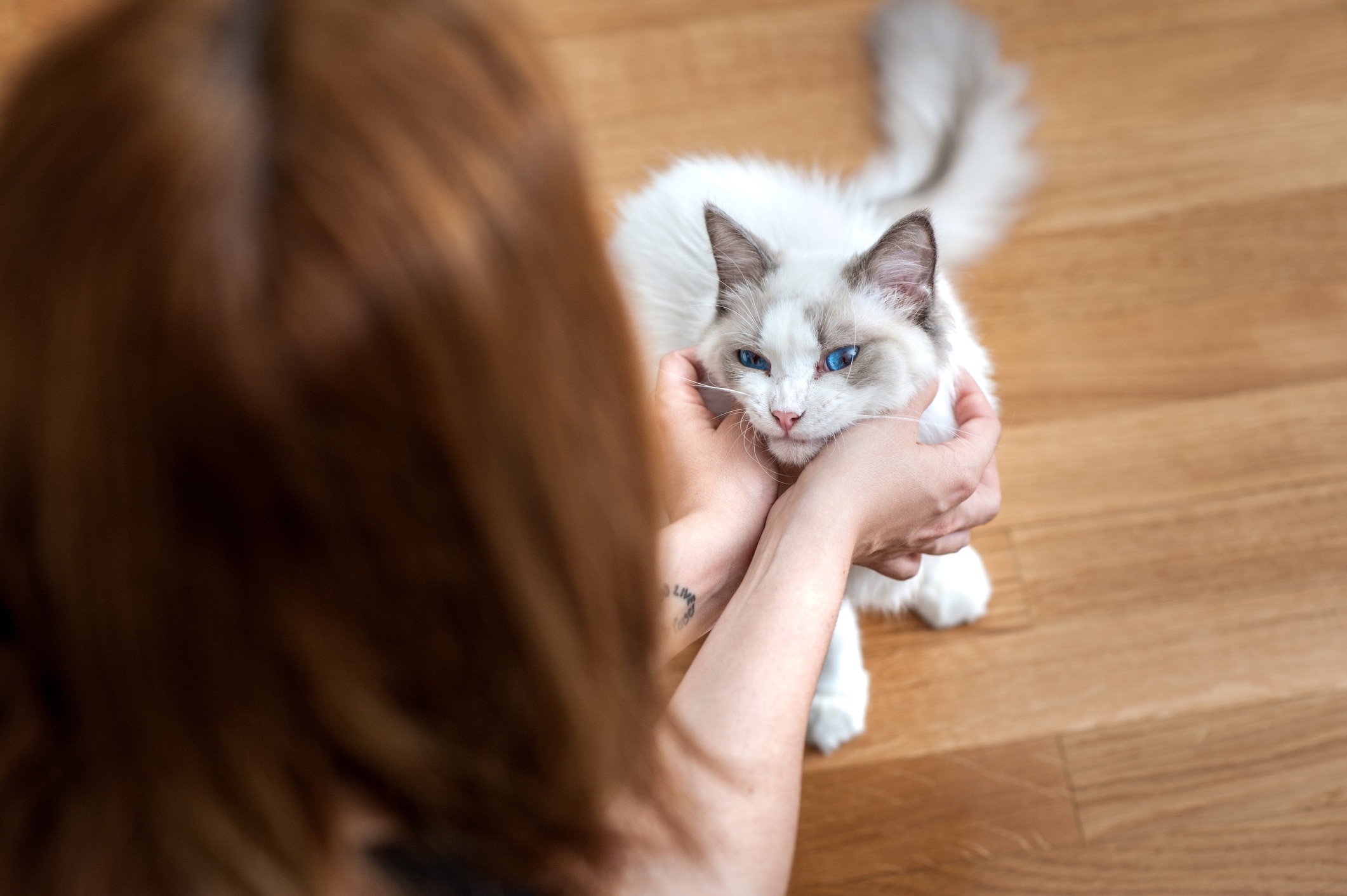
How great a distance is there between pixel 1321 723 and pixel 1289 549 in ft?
0.77

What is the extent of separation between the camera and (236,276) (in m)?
0.35

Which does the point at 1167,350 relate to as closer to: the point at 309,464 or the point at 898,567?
the point at 898,567

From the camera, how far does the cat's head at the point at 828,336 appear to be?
0.91 m

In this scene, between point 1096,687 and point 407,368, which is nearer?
point 407,368

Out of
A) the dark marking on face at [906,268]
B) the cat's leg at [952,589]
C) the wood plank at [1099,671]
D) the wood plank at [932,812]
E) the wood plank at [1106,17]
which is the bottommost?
the wood plank at [932,812]

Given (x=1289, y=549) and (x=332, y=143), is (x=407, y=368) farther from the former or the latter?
(x=1289, y=549)

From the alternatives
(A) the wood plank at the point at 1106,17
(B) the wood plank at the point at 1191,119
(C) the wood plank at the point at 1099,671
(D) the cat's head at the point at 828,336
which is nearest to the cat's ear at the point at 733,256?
(D) the cat's head at the point at 828,336

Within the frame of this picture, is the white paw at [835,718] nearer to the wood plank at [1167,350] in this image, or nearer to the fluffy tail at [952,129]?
the wood plank at [1167,350]

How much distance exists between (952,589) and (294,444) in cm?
102

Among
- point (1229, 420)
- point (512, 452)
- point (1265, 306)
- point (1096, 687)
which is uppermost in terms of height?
point (512, 452)

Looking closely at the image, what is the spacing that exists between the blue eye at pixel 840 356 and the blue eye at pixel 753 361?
61 mm

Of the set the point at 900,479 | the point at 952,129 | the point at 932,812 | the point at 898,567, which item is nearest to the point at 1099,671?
the point at 932,812

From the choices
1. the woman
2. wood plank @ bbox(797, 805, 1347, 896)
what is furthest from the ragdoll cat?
the woman

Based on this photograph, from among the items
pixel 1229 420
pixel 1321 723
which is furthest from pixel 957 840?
pixel 1229 420
